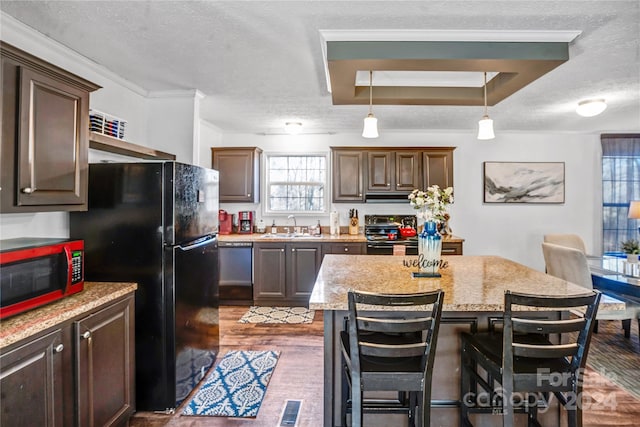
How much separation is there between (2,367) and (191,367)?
4.35ft

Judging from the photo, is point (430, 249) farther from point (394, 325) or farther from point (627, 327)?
point (627, 327)

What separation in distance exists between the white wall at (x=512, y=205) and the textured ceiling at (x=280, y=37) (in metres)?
1.37

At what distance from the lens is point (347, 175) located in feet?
16.0

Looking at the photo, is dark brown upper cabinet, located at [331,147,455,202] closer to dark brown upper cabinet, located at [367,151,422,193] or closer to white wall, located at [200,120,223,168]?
dark brown upper cabinet, located at [367,151,422,193]

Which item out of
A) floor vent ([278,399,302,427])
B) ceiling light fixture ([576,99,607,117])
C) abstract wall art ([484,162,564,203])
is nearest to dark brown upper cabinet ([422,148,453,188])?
abstract wall art ([484,162,564,203])

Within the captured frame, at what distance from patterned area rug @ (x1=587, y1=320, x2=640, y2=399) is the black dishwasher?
12.0 ft

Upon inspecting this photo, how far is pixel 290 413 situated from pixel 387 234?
296 cm

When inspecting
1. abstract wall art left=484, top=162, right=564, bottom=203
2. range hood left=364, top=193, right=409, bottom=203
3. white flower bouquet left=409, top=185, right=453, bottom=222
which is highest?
abstract wall art left=484, top=162, right=564, bottom=203

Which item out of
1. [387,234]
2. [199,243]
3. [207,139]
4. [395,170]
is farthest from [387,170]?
[199,243]

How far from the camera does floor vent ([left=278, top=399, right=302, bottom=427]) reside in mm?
2141

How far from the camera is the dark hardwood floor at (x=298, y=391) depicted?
2180mm

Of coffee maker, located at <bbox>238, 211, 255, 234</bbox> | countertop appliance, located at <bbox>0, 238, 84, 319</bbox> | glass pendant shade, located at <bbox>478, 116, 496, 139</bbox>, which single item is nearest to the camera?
countertop appliance, located at <bbox>0, 238, 84, 319</bbox>

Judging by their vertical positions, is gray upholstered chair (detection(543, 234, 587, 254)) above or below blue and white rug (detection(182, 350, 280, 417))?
above

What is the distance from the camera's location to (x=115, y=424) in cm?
193
